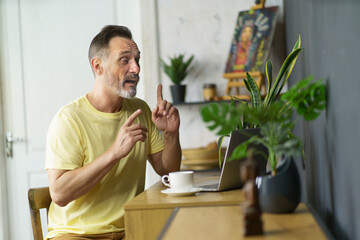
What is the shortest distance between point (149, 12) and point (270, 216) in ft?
7.92

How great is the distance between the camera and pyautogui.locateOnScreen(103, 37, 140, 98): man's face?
7.04 ft

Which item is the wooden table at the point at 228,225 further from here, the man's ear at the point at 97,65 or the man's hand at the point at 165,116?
the man's ear at the point at 97,65

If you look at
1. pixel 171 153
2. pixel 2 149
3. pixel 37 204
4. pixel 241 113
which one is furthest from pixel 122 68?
pixel 2 149

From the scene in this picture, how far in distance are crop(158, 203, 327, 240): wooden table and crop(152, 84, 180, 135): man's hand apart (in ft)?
2.72

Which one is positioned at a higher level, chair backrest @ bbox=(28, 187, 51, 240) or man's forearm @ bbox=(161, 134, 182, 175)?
man's forearm @ bbox=(161, 134, 182, 175)

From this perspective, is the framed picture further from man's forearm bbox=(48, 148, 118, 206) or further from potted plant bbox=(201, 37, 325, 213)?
potted plant bbox=(201, 37, 325, 213)

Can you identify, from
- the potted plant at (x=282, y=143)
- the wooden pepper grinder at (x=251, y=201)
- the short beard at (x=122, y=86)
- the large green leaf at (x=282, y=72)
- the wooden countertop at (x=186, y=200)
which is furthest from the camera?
the short beard at (x=122, y=86)

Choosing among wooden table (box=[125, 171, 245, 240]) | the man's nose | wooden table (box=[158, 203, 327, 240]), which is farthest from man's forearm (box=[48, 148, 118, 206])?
wooden table (box=[158, 203, 327, 240])

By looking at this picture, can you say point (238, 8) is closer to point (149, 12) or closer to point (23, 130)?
point (149, 12)

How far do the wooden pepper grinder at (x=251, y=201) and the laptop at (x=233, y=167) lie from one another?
1.60ft

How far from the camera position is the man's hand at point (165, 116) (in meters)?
2.14

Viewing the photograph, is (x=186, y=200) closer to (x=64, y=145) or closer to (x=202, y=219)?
(x=202, y=219)

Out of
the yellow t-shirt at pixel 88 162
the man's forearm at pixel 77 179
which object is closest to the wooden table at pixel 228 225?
the man's forearm at pixel 77 179

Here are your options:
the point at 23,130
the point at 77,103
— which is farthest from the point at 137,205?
the point at 23,130
